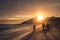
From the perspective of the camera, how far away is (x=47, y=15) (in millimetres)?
1364

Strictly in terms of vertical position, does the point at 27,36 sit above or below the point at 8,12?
below

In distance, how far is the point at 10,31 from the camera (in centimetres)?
131

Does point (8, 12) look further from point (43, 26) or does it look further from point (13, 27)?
point (43, 26)

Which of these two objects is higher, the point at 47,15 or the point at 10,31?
the point at 47,15

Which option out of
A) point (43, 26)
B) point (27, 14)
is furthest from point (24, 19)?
point (43, 26)

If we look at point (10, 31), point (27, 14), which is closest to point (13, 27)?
point (10, 31)

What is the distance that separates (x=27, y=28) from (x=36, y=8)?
0.19 metres

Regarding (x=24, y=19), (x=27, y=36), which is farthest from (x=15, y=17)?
(x=27, y=36)

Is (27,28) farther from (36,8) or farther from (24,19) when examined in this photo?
(36,8)

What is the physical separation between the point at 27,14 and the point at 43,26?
6.1 inches

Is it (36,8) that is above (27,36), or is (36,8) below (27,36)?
above

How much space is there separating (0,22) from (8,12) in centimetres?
11

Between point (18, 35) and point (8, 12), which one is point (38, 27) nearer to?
point (18, 35)

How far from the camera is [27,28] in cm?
132
